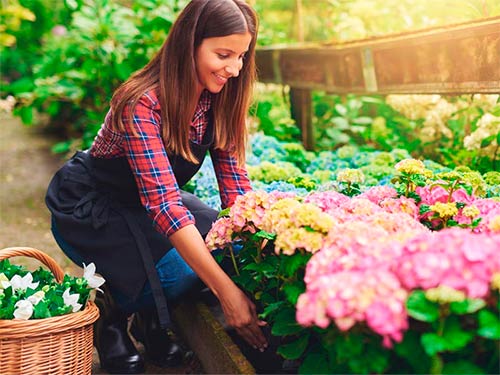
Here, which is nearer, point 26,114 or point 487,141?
point 487,141

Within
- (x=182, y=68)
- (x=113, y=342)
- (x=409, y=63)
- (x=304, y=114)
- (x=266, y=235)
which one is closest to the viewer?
(x=266, y=235)

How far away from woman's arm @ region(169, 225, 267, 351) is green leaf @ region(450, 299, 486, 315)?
0.81 meters

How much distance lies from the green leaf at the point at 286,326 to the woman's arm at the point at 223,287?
29 centimetres

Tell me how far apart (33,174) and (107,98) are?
1387 mm

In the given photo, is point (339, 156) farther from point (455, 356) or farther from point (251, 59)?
point (455, 356)

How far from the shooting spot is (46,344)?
192 cm

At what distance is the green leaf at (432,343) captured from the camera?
3.96ft

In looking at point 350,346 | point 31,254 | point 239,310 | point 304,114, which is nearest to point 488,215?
point 350,346

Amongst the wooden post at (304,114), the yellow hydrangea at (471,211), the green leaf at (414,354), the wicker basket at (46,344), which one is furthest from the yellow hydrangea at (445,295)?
the wooden post at (304,114)

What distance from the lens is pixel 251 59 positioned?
2.42 meters

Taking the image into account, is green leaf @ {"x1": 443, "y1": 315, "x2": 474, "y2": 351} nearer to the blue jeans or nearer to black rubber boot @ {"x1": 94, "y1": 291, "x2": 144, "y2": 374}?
the blue jeans

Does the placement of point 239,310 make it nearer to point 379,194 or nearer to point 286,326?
point 286,326

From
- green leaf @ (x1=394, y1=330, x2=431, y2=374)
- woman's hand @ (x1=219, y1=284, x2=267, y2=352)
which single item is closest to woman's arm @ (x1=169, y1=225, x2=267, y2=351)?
woman's hand @ (x1=219, y1=284, x2=267, y2=352)

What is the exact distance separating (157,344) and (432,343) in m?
1.60
